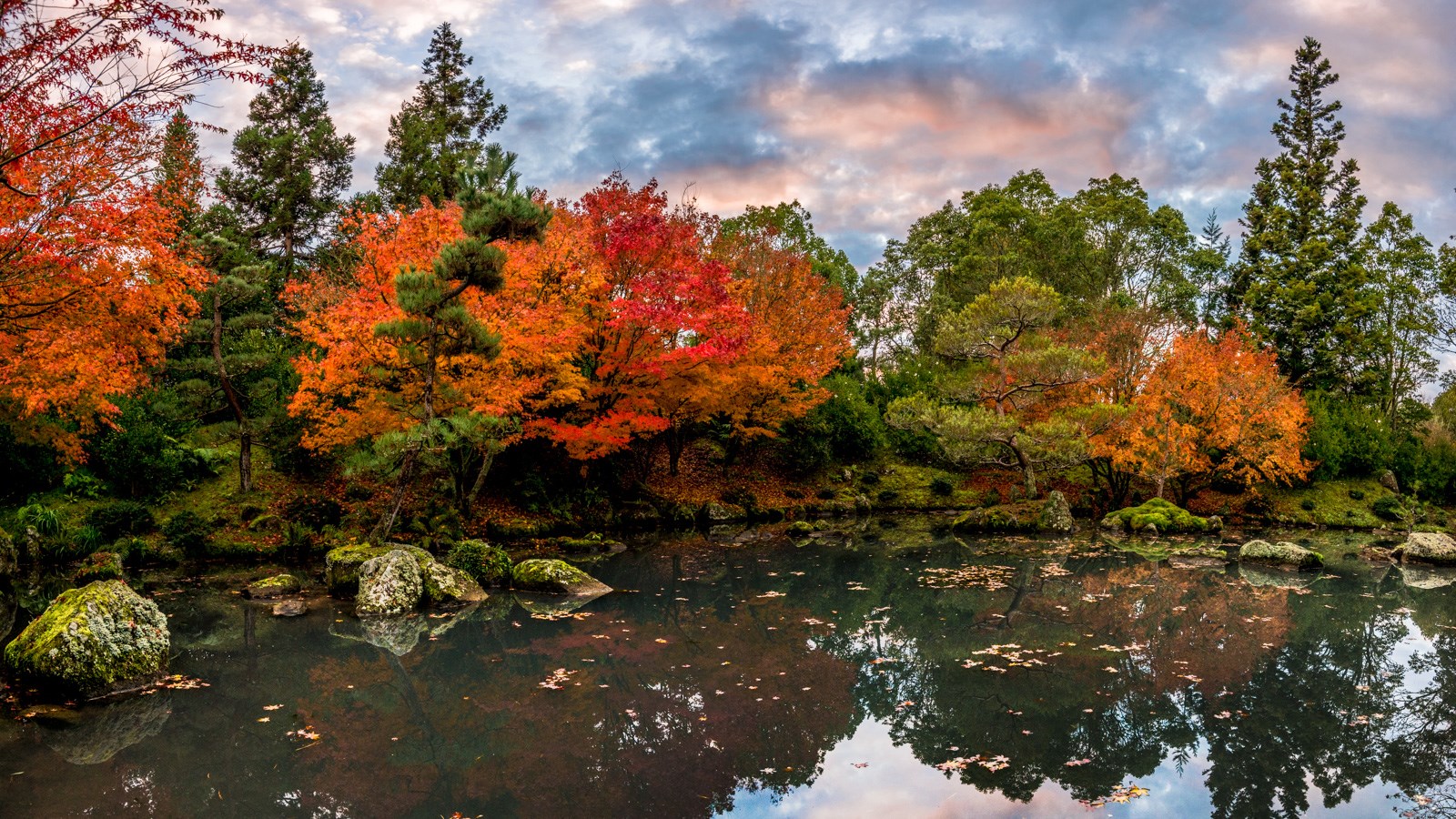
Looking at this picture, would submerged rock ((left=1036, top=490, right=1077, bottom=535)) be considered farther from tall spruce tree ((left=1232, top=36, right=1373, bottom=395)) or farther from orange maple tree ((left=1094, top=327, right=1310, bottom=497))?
tall spruce tree ((left=1232, top=36, right=1373, bottom=395))

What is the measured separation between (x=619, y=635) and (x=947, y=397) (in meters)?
16.6

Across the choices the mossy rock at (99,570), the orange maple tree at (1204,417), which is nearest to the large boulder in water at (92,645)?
the mossy rock at (99,570)

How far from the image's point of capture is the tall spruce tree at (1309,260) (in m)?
A: 30.8

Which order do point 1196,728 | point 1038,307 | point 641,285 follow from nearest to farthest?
point 1196,728 < point 641,285 < point 1038,307

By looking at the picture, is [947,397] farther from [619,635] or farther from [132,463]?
[132,463]

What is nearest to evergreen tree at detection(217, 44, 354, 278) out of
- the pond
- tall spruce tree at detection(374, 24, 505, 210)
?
tall spruce tree at detection(374, 24, 505, 210)

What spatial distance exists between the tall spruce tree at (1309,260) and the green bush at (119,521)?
121 ft

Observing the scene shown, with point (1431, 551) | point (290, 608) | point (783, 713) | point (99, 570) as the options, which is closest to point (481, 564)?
point (290, 608)

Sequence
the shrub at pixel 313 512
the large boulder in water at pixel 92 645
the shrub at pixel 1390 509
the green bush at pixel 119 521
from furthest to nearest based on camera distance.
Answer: the shrub at pixel 1390 509, the shrub at pixel 313 512, the green bush at pixel 119 521, the large boulder in water at pixel 92 645

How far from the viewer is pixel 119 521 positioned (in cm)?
1689

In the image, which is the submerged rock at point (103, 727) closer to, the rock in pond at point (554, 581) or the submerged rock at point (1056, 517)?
the rock in pond at point (554, 581)

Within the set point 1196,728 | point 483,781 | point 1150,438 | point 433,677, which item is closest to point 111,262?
point 433,677

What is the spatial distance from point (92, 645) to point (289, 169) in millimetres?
27946

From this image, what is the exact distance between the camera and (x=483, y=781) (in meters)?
6.54
